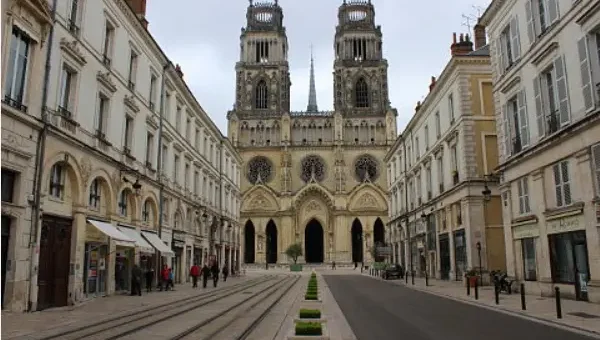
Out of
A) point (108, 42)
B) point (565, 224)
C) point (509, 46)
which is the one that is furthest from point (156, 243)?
point (509, 46)

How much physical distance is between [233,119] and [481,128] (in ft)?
181

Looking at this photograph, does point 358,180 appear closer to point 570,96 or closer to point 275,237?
point 275,237

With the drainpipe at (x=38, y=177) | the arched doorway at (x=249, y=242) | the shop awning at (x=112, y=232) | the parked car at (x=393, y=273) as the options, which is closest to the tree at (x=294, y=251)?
the arched doorway at (x=249, y=242)

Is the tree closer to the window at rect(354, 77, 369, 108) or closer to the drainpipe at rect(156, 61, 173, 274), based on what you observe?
the window at rect(354, 77, 369, 108)

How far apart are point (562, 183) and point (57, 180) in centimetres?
1824

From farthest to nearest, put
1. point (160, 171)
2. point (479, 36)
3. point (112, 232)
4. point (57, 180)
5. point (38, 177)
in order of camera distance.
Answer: point (479, 36) → point (160, 171) → point (112, 232) → point (57, 180) → point (38, 177)

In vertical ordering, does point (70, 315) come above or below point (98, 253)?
below

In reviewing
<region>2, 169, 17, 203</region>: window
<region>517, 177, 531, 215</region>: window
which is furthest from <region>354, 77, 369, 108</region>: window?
<region>2, 169, 17, 203</region>: window

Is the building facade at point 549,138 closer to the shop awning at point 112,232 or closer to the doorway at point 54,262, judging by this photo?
the shop awning at point 112,232

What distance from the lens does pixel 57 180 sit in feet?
55.8

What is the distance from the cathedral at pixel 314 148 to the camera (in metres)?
74.9

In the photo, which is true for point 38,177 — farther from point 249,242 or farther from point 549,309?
point 249,242

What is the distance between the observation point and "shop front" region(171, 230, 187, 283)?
30.0 metres

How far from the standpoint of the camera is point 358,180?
77812 mm
